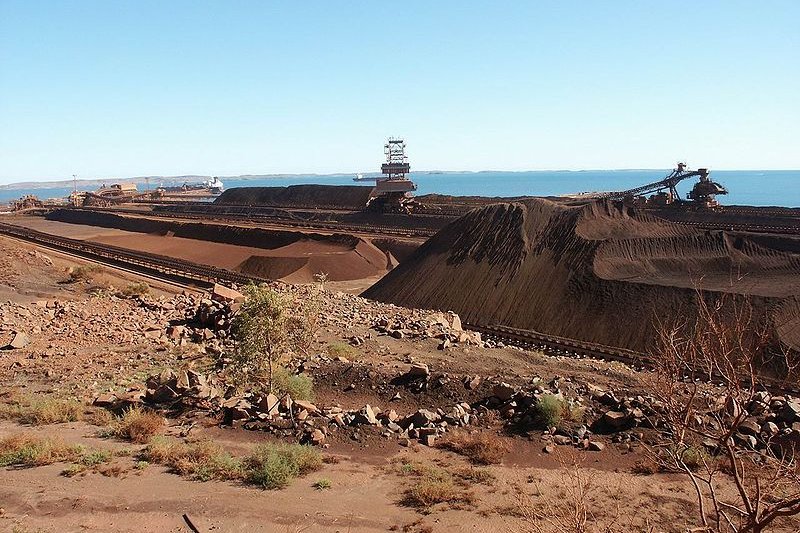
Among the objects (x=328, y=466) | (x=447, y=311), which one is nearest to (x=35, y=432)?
(x=328, y=466)

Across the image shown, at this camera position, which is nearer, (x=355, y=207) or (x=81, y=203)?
(x=355, y=207)

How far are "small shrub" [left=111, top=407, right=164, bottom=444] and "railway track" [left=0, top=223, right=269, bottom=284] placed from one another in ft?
80.9

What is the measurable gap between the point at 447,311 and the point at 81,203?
99.4m

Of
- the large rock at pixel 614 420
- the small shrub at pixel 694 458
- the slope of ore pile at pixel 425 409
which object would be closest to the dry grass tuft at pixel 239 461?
the slope of ore pile at pixel 425 409

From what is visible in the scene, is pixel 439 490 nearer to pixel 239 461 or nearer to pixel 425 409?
pixel 239 461

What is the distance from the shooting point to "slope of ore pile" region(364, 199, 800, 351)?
926 inches

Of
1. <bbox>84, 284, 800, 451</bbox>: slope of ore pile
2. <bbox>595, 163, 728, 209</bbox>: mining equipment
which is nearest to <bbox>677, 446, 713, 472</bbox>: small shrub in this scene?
<bbox>84, 284, 800, 451</bbox>: slope of ore pile

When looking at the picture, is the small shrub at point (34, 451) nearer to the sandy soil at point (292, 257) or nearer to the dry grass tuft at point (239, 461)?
the dry grass tuft at point (239, 461)

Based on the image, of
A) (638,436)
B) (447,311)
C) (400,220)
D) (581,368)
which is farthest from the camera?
(400,220)

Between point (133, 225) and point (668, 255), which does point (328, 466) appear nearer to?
point (668, 255)

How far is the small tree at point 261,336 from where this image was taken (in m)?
14.2

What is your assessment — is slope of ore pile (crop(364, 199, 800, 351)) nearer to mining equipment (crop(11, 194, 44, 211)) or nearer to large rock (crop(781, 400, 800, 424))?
large rock (crop(781, 400, 800, 424))

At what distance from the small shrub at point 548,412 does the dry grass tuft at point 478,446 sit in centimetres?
92

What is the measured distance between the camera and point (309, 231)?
2199 inches
